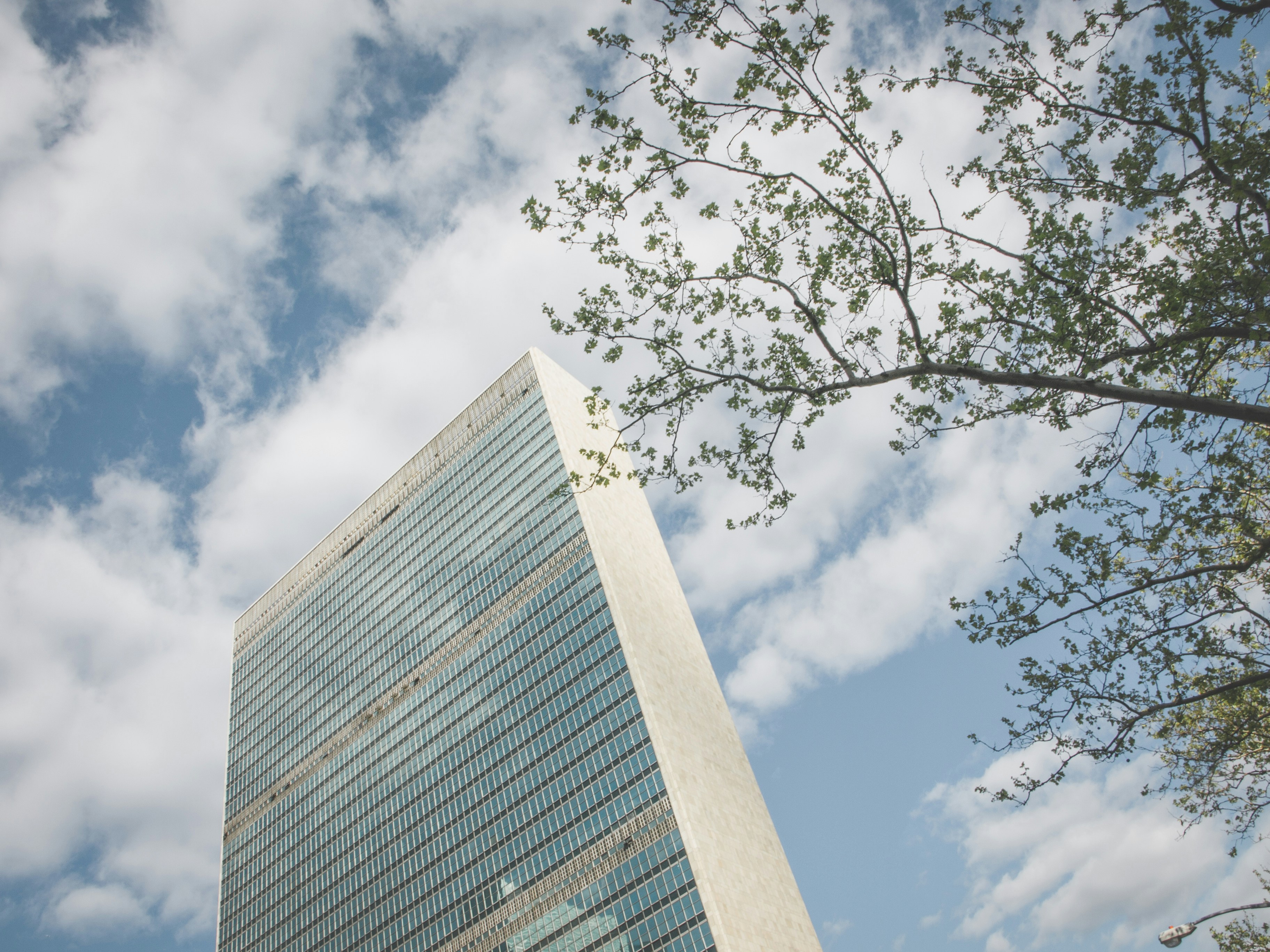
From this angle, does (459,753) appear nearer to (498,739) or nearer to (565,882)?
(498,739)

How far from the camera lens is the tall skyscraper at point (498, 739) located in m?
70.0

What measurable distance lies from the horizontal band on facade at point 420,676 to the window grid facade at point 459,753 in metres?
0.37

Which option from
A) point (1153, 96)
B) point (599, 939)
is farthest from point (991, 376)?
point (599, 939)

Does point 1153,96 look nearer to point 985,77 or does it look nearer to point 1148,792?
point 985,77

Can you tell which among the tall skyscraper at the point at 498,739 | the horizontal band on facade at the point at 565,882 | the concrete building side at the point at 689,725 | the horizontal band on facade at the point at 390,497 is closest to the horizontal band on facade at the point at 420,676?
the tall skyscraper at the point at 498,739

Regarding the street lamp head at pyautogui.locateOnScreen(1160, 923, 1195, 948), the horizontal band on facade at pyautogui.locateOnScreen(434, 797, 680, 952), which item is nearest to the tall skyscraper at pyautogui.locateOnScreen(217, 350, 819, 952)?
the horizontal band on facade at pyautogui.locateOnScreen(434, 797, 680, 952)

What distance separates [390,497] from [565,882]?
66.8 metres

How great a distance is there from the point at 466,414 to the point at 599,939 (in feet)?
228

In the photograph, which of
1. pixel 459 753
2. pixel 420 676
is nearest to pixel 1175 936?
pixel 459 753

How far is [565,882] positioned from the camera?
72500 mm

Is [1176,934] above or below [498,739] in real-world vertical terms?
below

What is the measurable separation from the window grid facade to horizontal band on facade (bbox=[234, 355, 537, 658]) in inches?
38.9

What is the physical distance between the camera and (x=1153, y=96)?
592 inches

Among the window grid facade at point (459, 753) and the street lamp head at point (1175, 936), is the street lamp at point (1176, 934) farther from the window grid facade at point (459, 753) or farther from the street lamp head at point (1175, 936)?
the window grid facade at point (459, 753)
